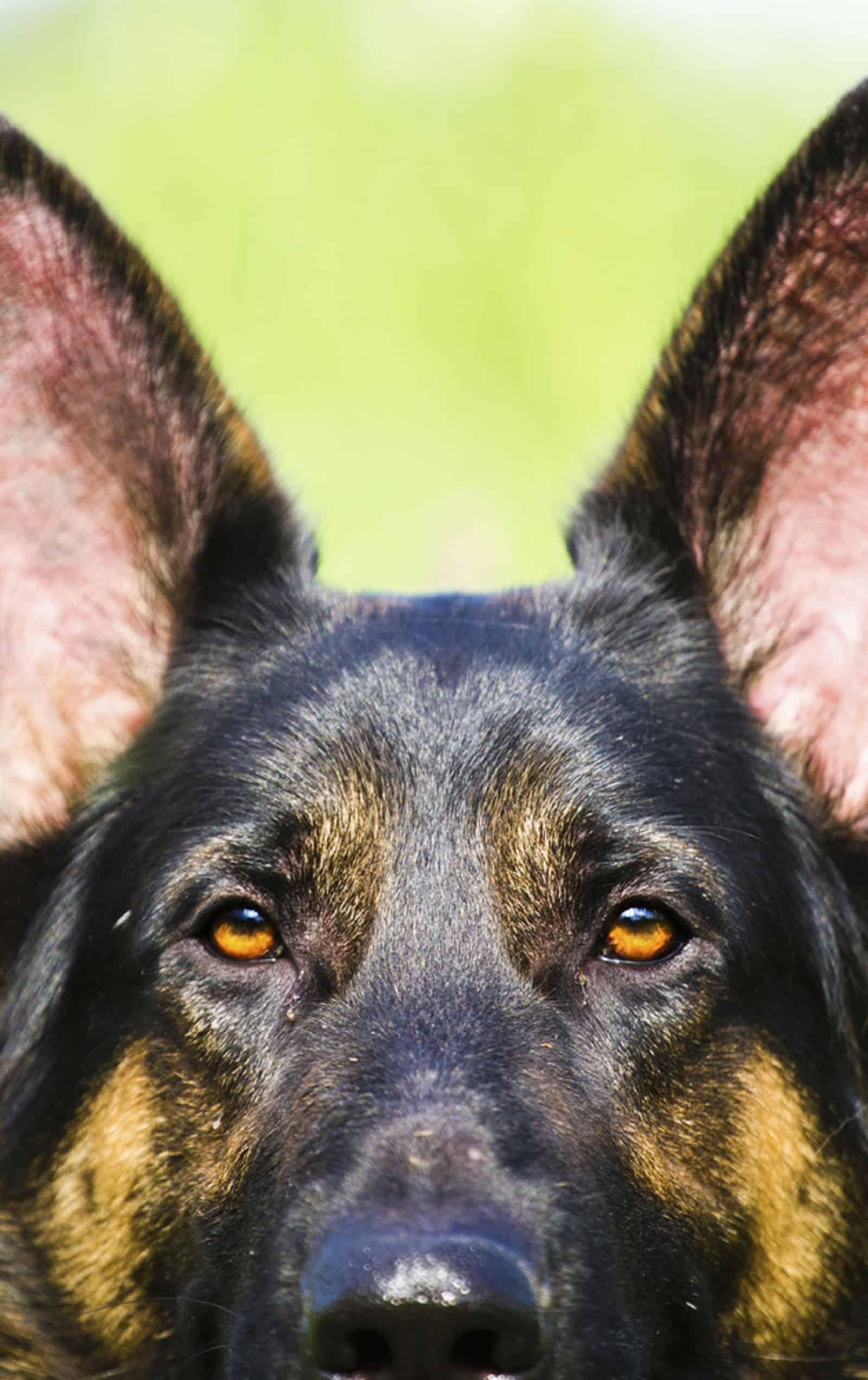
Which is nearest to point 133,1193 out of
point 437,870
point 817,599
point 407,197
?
point 437,870

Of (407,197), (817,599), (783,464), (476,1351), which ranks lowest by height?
(476,1351)

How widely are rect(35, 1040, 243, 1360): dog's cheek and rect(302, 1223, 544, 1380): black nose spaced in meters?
0.69

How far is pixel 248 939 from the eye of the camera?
12.2 ft

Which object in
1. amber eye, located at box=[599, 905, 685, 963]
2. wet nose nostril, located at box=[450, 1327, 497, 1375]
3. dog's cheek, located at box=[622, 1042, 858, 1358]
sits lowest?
wet nose nostril, located at box=[450, 1327, 497, 1375]

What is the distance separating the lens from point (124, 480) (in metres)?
4.34

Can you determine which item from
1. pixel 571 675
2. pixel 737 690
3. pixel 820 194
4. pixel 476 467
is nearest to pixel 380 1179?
pixel 571 675

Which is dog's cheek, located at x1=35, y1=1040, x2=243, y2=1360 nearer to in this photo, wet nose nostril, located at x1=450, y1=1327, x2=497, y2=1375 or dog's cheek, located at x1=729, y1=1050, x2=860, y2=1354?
wet nose nostril, located at x1=450, y1=1327, x2=497, y2=1375

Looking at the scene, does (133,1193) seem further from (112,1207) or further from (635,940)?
(635,940)

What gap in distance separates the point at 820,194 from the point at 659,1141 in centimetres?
213

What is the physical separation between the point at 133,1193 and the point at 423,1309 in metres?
1.24

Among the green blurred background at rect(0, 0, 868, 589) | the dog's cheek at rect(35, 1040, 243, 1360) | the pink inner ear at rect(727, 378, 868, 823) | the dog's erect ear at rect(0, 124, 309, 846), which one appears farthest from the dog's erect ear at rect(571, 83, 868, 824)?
the green blurred background at rect(0, 0, 868, 589)

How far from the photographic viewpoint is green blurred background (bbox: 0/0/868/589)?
15992 mm

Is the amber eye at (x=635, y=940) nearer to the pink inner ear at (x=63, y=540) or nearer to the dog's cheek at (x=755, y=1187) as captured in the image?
the dog's cheek at (x=755, y=1187)

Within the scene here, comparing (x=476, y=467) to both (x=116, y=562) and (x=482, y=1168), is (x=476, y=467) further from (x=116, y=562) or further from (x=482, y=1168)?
(x=482, y=1168)
